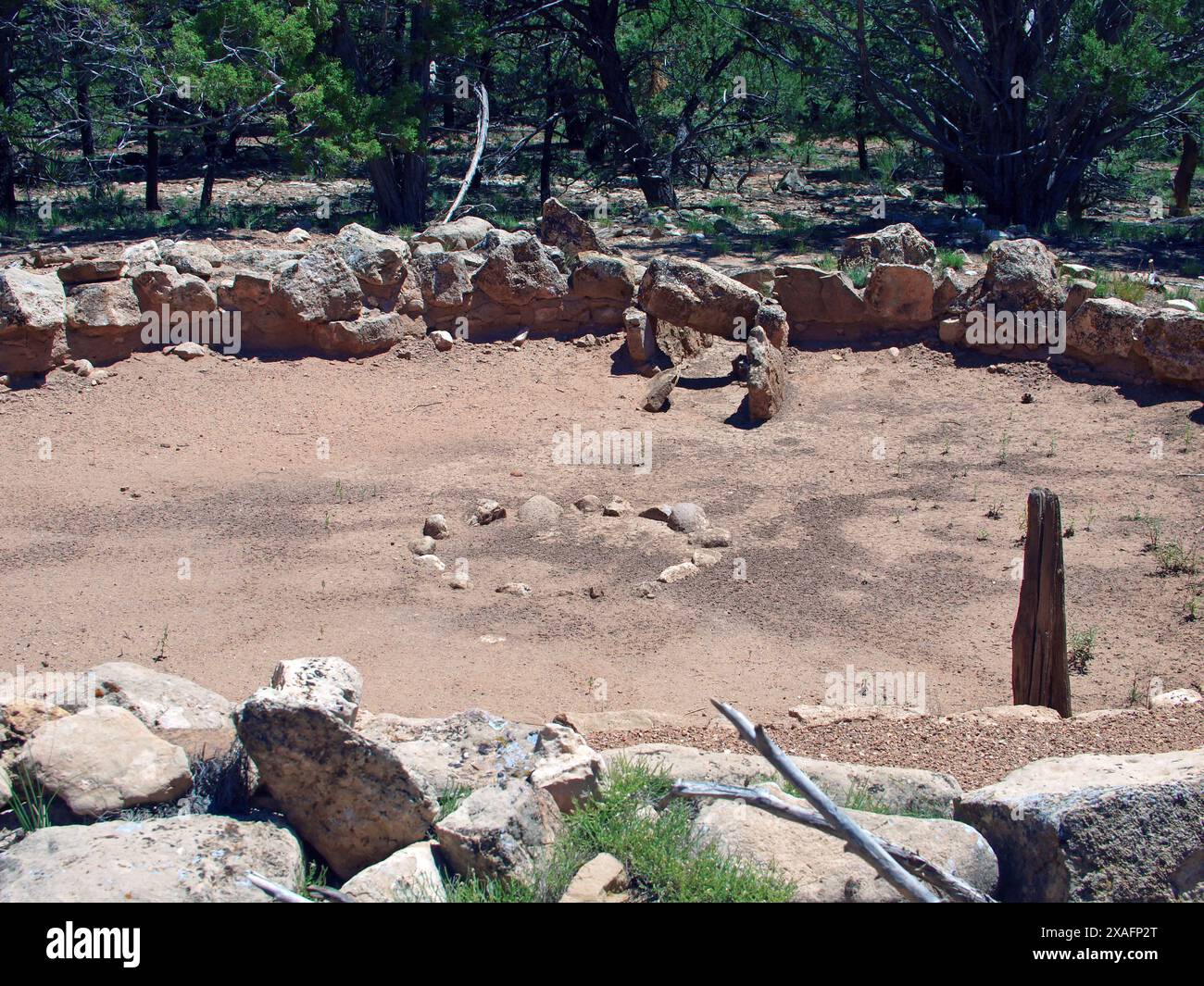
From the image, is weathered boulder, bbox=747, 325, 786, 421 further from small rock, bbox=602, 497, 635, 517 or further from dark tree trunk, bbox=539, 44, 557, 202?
dark tree trunk, bbox=539, 44, 557, 202

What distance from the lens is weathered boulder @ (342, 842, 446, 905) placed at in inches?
139

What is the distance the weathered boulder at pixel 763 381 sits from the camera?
1045cm

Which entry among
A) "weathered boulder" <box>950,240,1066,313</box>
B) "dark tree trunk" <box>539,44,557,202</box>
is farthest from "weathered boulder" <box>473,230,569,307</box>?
"dark tree trunk" <box>539,44,557,202</box>

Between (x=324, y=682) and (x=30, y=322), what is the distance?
756 cm

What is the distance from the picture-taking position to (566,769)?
4.25m

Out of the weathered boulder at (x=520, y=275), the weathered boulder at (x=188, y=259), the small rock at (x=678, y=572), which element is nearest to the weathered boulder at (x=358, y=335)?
the weathered boulder at (x=520, y=275)

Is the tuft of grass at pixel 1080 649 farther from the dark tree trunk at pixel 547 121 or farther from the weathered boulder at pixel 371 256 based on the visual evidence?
the dark tree trunk at pixel 547 121

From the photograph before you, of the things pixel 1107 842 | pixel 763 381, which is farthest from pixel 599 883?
pixel 763 381

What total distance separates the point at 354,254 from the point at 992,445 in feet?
20.9

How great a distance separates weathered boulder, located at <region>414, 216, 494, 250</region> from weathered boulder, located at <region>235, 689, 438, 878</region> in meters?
9.78

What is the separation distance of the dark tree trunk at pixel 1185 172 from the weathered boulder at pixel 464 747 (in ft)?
50.4

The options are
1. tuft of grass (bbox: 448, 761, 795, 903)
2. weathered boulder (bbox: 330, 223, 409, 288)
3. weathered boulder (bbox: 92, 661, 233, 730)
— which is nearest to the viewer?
tuft of grass (bbox: 448, 761, 795, 903)

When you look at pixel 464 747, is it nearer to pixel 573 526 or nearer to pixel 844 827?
pixel 844 827
